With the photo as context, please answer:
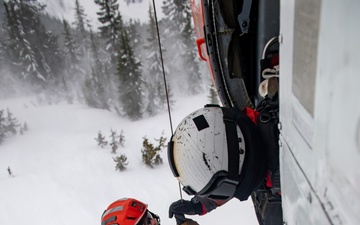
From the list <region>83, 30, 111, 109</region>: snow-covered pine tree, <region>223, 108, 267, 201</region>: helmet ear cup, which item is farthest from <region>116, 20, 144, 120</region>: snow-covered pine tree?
<region>223, 108, 267, 201</region>: helmet ear cup

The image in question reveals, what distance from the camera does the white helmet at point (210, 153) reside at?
1.49 meters

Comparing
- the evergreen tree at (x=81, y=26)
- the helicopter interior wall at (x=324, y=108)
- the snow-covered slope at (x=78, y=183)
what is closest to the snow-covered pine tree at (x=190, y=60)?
the evergreen tree at (x=81, y=26)

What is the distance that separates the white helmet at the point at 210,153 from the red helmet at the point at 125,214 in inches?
56.7

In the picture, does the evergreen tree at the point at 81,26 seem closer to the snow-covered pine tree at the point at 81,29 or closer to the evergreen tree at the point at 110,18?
the snow-covered pine tree at the point at 81,29

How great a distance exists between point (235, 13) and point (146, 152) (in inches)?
223

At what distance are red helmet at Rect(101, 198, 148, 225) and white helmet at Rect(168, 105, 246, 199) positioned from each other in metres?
1.44

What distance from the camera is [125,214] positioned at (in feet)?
9.59

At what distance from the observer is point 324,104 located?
21.2 inches

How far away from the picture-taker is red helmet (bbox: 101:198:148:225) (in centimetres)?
289

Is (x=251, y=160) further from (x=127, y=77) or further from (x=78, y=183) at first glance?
(x=127, y=77)

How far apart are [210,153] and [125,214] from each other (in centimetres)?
175

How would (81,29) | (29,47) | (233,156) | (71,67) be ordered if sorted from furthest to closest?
(81,29), (71,67), (29,47), (233,156)

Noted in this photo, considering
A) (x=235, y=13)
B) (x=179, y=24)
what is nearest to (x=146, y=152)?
(x=235, y=13)

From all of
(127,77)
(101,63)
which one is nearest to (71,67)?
(101,63)
